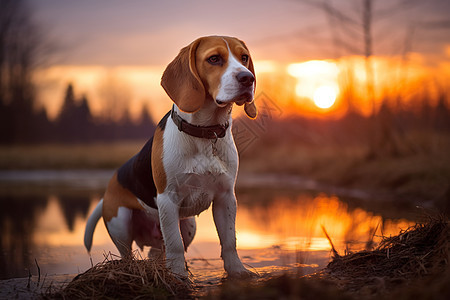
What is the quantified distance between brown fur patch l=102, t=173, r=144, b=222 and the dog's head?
1258 millimetres

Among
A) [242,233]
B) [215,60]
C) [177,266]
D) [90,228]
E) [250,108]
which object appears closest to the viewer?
[215,60]

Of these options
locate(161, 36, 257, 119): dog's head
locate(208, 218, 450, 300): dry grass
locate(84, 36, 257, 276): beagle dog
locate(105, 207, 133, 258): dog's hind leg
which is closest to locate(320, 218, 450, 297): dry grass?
locate(208, 218, 450, 300): dry grass

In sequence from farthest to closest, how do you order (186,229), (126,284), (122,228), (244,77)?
(186,229) < (122,228) < (244,77) < (126,284)

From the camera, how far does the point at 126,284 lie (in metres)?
3.02

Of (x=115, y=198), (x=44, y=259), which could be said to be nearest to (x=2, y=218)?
(x=44, y=259)

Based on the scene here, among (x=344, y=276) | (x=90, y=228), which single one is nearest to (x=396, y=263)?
(x=344, y=276)

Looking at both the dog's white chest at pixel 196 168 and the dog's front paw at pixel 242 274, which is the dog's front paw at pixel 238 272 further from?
the dog's white chest at pixel 196 168

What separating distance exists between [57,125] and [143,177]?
25.3 metres

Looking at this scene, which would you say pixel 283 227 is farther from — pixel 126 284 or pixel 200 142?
pixel 126 284

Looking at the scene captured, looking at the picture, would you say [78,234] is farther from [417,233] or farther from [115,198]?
[417,233]

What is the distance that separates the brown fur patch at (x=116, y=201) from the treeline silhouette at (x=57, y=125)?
2170 cm

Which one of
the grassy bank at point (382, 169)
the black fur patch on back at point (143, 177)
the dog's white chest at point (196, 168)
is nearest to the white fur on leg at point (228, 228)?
the dog's white chest at point (196, 168)

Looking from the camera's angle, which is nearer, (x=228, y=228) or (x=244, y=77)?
(x=244, y=77)

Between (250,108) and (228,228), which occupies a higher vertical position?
(250,108)
